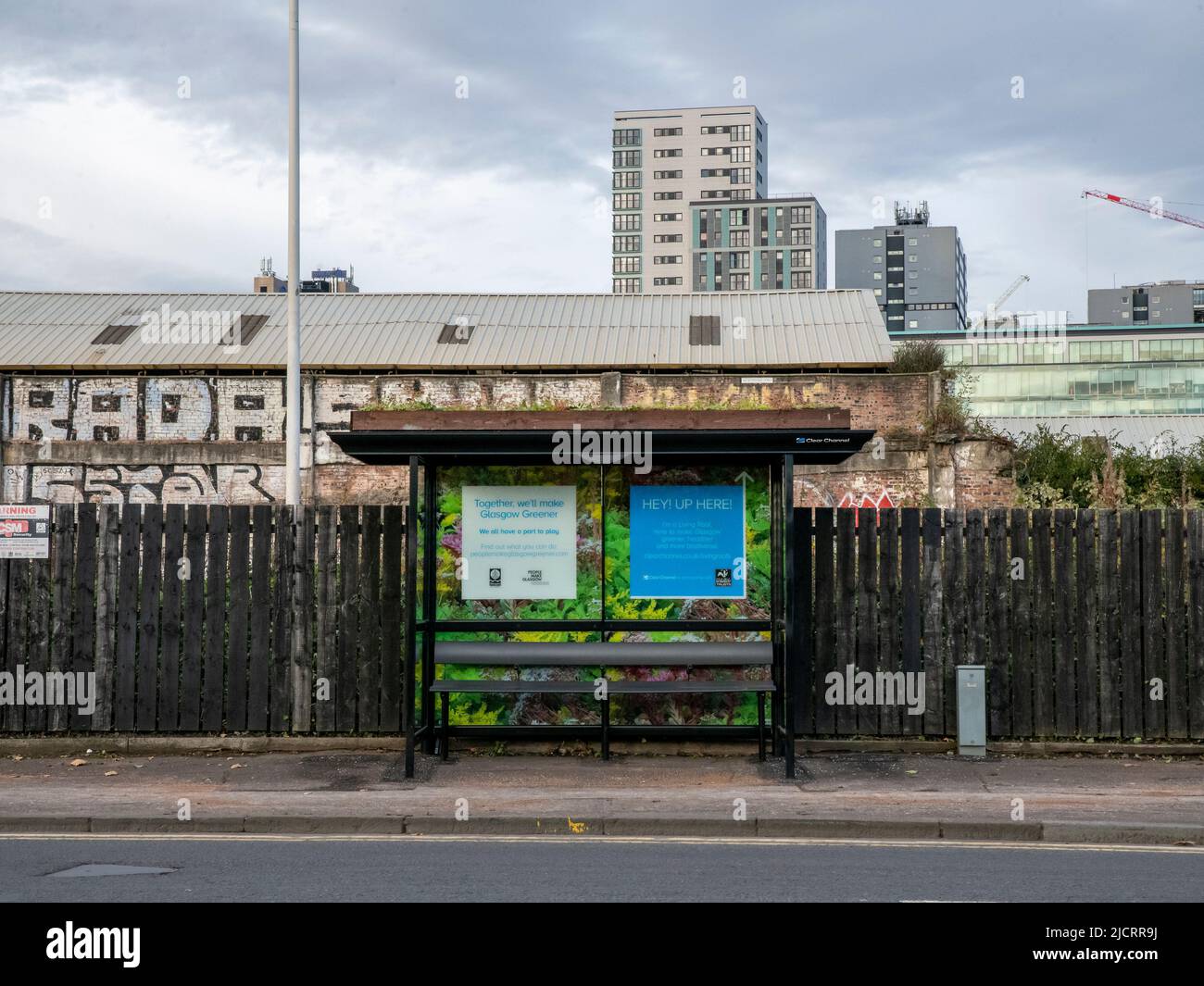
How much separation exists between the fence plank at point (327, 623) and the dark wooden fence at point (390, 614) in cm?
1

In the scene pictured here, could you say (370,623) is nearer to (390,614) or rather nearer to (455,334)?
(390,614)

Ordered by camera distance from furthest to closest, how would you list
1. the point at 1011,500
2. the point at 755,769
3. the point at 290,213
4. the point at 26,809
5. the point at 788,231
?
the point at 788,231 < the point at 1011,500 < the point at 290,213 < the point at 755,769 < the point at 26,809

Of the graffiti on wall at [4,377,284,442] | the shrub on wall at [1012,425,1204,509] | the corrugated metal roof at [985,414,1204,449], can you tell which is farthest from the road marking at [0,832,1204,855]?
the corrugated metal roof at [985,414,1204,449]

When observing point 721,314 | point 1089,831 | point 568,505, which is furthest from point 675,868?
point 721,314

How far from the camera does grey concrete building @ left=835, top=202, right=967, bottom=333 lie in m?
182

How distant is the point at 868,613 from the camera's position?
1171cm

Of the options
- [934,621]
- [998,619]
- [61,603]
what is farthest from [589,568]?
[61,603]

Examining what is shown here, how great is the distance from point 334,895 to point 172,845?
2.11 m

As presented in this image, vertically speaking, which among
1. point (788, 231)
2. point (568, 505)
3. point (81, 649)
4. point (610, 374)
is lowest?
point (81, 649)

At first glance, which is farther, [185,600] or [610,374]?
A: [610,374]

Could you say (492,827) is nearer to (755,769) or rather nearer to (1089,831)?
(755,769)

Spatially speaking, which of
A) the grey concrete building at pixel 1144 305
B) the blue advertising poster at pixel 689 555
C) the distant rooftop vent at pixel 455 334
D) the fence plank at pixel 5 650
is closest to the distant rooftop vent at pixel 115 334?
the distant rooftop vent at pixel 455 334

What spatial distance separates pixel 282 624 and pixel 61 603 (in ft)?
6.65

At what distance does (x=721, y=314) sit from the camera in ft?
124
